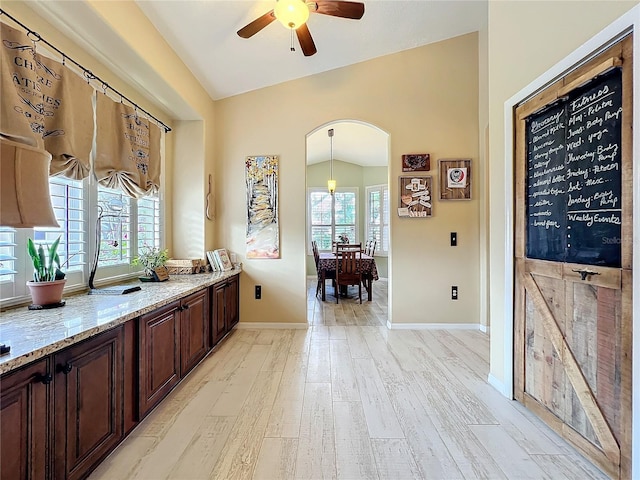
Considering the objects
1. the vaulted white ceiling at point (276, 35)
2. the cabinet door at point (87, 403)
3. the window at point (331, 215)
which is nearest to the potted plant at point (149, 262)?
the cabinet door at point (87, 403)

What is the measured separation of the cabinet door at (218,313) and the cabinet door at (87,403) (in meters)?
1.35

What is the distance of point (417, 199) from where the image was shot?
3779 mm

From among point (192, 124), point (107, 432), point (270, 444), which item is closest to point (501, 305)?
point (270, 444)

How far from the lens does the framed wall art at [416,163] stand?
149 inches

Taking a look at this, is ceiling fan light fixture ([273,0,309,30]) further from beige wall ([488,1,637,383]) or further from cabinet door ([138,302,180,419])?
cabinet door ([138,302,180,419])

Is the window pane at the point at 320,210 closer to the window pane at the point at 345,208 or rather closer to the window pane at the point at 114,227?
the window pane at the point at 345,208

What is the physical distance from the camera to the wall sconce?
98cm

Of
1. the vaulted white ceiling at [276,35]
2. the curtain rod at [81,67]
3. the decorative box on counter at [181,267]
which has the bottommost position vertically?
the decorative box on counter at [181,267]

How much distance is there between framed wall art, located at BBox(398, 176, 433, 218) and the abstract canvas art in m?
1.57

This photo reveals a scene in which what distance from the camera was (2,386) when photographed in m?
1.01

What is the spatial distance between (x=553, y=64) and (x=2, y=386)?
2.92 metres

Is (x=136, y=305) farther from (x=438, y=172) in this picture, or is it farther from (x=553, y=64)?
(x=438, y=172)

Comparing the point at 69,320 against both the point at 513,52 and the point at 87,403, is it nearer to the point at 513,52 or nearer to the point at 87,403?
the point at 87,403

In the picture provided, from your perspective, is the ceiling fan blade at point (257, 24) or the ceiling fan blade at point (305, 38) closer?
the ceiling fan blade at point (257, 24)
